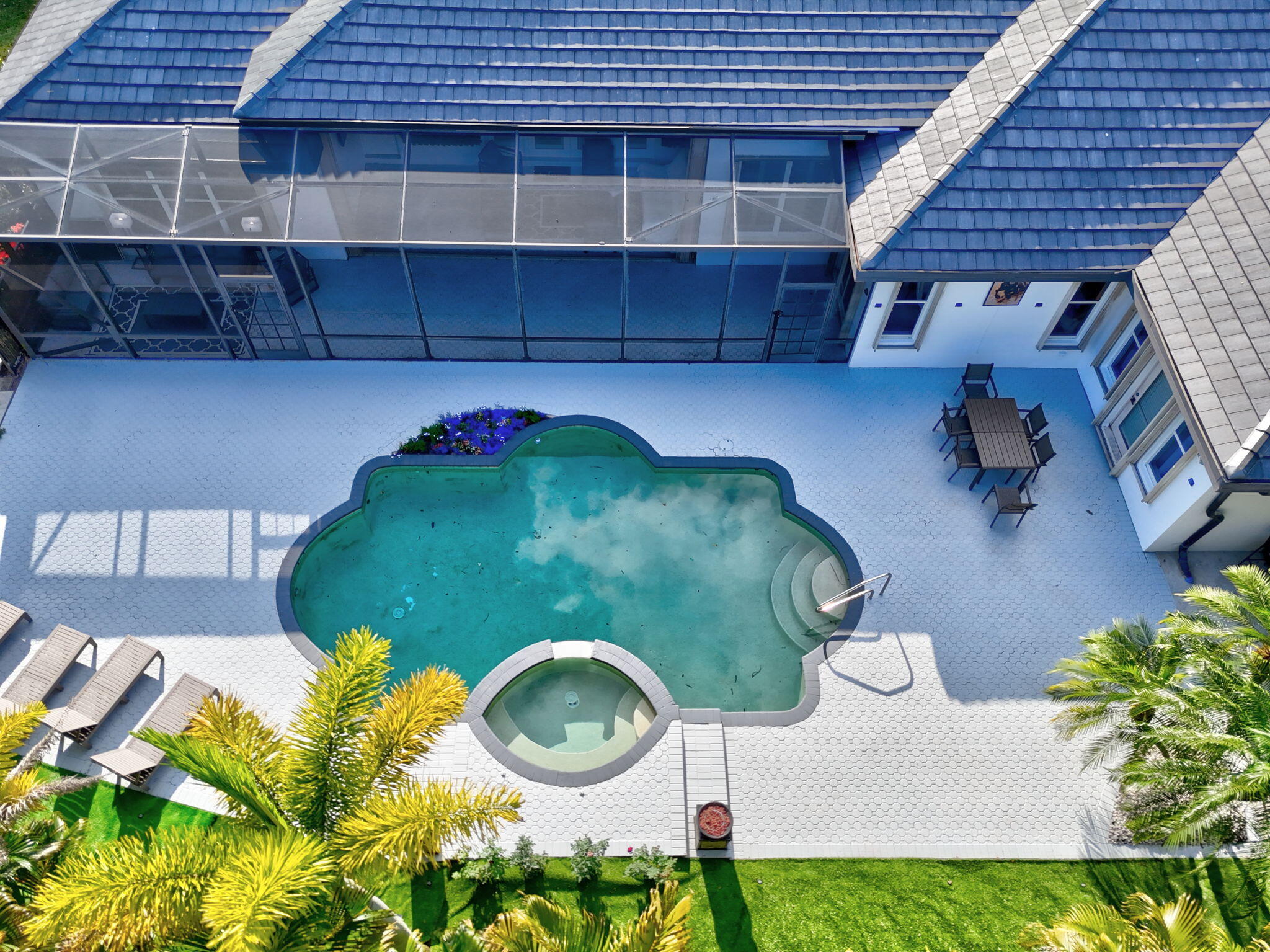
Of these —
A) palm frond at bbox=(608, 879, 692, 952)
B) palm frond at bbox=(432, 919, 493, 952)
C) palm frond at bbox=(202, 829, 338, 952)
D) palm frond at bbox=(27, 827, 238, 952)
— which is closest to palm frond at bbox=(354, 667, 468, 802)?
palm frond at bbox=(202, 829, 338, 952)

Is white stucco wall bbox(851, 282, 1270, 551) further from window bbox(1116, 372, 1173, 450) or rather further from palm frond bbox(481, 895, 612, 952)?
palm frond bbox(481, 895, 612, 952)

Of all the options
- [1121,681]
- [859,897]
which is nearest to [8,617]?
[859,897]

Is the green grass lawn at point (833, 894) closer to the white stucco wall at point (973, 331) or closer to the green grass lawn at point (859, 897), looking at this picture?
→ the green grass lawn at point (859, 897)

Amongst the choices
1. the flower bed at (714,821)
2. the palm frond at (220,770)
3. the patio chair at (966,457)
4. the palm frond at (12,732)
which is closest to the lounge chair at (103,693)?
the palm frond at (12,732)

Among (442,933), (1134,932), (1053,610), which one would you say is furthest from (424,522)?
(1134,932)

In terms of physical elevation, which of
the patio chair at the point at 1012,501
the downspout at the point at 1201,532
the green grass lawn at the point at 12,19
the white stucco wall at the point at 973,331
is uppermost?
the green grass lawn at the point at 12,19

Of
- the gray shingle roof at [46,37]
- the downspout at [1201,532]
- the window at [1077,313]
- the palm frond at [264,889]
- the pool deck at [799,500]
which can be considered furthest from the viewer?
the window at [1077,313]

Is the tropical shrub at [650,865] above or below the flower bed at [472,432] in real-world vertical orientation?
below
